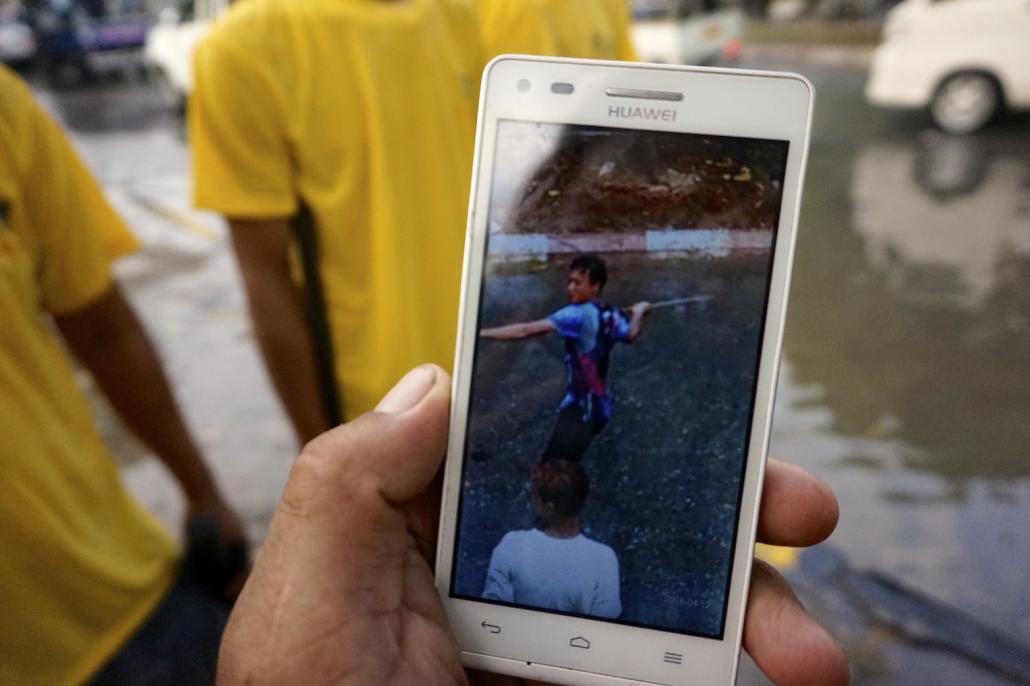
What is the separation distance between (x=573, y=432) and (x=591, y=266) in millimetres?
268

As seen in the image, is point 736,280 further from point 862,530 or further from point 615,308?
point 862,530

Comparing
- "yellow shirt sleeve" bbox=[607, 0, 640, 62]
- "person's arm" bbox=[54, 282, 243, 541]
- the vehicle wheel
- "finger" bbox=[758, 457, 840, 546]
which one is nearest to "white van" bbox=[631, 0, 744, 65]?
Answer: the vehicle wheel

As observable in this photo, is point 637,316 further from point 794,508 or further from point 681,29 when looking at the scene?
point 681,29

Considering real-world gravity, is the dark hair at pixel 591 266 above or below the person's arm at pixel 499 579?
above

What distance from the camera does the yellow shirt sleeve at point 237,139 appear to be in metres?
1.61

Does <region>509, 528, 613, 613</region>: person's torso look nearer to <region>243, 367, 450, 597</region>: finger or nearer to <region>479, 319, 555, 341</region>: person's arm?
<region>243, 367, 450, 597</region>: finger

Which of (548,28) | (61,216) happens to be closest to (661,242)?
(61,216)

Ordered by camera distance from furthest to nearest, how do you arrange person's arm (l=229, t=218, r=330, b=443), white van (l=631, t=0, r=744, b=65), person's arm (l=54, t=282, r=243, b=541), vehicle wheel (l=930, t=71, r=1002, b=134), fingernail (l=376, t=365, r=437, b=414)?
white van (l=631, t=0, r=744, b=65)
vehicle wheel (l=930, t=71, r=1002, b=134)
person's arm (l=229, t=218, r=330, b=443)
person's arm (l=54, t=282, r=243, b=541)
fingernail (l=376, t=365, r=437, b=414)

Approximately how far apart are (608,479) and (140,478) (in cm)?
266

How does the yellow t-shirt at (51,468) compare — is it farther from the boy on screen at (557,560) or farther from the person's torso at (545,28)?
the person's torso at (545,28)

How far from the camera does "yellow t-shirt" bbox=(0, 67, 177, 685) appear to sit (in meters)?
1.23

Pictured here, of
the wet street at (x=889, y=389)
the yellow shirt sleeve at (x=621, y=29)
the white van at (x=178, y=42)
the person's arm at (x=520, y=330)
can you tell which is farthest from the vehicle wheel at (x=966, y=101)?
the white van at (x=178, y=42)

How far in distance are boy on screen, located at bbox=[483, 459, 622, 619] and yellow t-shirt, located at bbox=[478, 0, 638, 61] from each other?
1320mm

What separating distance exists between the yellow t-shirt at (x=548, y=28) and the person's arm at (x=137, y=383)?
1165mm
